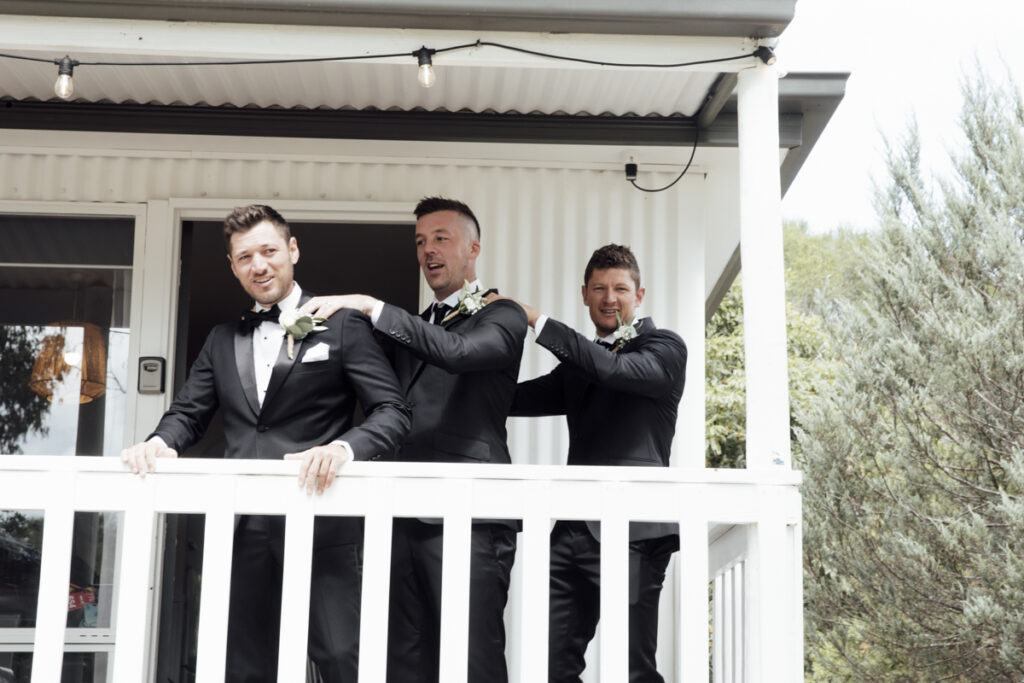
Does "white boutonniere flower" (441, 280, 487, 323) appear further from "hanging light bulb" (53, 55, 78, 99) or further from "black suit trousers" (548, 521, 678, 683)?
"hanging light bulb" (53, 55, 78, 99)

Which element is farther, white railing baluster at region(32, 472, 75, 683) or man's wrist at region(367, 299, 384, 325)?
man's wrist at region(367, 299, 384, 325)

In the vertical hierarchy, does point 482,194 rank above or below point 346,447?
above

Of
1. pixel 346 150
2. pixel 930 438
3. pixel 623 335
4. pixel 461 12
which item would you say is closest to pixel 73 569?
pixel 346 150

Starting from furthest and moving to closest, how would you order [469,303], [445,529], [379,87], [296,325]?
[379,87], [469,303], [296,325], [445,529]

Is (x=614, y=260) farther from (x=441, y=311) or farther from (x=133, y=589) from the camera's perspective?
(x=133, y=589)

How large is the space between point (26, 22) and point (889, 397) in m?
10.0

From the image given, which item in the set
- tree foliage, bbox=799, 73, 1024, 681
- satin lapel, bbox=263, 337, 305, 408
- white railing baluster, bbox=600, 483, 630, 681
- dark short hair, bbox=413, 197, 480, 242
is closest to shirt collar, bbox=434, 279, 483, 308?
dark short hair, bbox=413, 197, 480, 242

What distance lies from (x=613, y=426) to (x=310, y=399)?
115 centimetres

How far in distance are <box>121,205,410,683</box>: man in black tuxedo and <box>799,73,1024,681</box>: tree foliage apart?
330 inches

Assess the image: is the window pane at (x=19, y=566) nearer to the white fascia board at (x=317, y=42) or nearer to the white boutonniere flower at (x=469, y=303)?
the white fascia board at (x=317, y=42)

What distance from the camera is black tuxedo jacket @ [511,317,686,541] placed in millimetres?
3926

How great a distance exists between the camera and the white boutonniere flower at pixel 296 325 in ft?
11.7

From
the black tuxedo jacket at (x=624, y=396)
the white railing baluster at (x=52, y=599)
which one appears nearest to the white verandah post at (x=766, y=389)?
the black tuxedo jacket at (x=624, y=396)

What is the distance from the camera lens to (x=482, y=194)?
17.8ft
